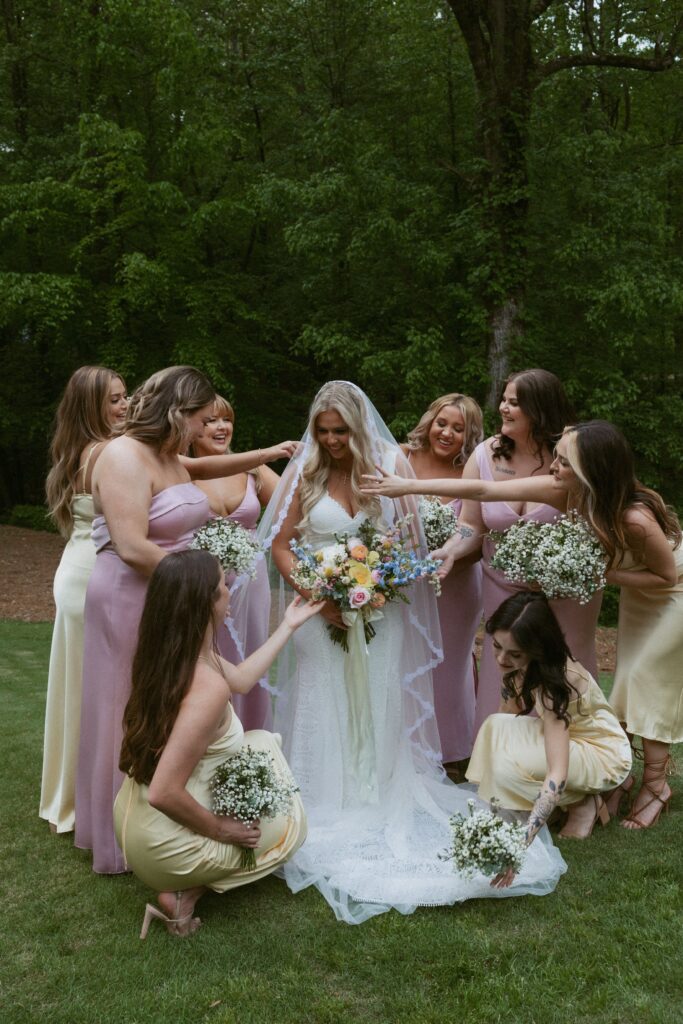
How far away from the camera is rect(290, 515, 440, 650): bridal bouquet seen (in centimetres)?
502

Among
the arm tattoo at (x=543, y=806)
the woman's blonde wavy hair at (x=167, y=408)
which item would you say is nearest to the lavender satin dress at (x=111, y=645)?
the woman's blonde wavy hair at (x=167, y=408)

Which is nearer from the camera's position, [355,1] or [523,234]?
[523,234]

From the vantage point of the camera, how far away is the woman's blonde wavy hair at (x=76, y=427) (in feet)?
18.5

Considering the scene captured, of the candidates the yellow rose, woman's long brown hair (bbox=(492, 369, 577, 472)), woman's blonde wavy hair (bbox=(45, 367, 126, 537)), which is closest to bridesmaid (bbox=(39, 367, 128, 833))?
woman's blonde wavy hair (bbox=(45, 367, 126, 537))

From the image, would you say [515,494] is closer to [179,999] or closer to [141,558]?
[141,558]

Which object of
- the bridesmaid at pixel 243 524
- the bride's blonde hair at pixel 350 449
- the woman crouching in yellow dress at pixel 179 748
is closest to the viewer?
the woman crouching in yellow dress at pixel 179 748

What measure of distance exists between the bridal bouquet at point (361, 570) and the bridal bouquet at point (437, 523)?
2.29ft

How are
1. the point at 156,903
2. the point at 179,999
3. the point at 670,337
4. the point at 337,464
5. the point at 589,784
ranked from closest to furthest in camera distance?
the point at 179,999 < the point at 156,903 < the point at 589,784 < the point at 337,464 < the point at 670,337

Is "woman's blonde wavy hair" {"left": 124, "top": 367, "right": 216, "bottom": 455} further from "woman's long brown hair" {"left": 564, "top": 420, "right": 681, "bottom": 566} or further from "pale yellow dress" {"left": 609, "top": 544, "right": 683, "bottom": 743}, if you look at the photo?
"pale yellow dress" {"left": 609, "top": 544, "right": 683, "bottom": 743}

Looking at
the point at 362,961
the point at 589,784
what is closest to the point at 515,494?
the point at 589,784

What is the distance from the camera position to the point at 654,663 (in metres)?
5.55

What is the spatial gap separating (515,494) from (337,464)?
105 cm

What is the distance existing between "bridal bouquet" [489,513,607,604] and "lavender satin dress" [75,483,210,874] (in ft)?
5.77

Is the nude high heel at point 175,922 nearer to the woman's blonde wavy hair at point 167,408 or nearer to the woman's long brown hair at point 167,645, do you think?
the woman's long brown hair at point 167,645
